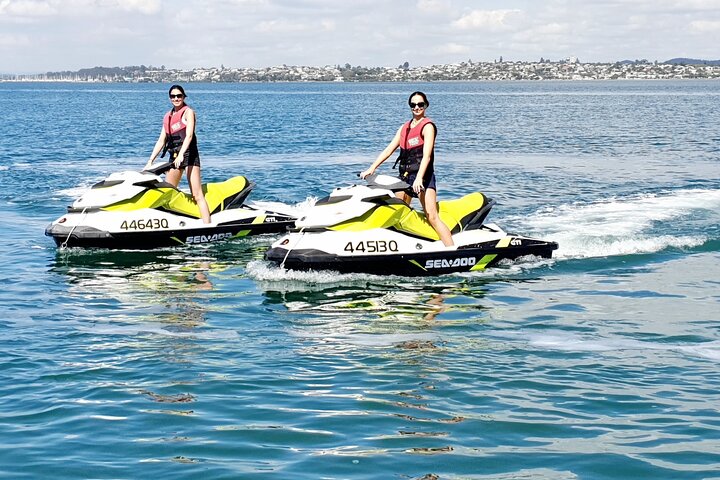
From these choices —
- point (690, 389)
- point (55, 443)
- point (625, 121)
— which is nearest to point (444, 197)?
point (690, 389)

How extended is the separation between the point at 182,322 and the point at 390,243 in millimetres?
2955

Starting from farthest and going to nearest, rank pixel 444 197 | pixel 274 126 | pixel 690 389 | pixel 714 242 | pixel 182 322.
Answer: pixel 274 126, pixel 444 197, pixel 714 242, pixel 182 322, pixel 690 389

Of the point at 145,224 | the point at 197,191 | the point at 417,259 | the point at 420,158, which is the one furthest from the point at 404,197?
the point at 145,224

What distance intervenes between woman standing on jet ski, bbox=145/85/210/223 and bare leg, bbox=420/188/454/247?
11.9 ft

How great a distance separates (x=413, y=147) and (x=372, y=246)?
49.8 inches

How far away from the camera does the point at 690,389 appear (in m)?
7.64

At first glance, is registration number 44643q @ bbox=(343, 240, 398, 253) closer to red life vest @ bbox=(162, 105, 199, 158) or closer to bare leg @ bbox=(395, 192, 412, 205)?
bare leg @ bbox=(395, 192, 412, 205)

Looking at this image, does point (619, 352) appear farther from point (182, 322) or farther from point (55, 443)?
point (55, 443)

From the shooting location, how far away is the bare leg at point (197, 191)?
1388cm

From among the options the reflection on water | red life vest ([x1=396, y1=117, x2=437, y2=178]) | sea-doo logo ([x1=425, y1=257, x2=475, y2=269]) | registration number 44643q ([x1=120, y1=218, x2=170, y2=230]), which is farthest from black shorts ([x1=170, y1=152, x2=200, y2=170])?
sea-doo logo ([x1=425, y1=257, x2=475, y2=269])

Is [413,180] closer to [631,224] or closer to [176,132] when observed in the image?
[176,132]

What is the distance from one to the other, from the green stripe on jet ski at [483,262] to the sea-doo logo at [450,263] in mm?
76

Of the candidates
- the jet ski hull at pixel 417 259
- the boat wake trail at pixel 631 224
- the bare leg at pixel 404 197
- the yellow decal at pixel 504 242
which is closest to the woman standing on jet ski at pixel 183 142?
the jet ski hull at pixel 417 259

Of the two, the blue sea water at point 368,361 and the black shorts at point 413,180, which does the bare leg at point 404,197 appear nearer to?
the black shorts at point 413,180
